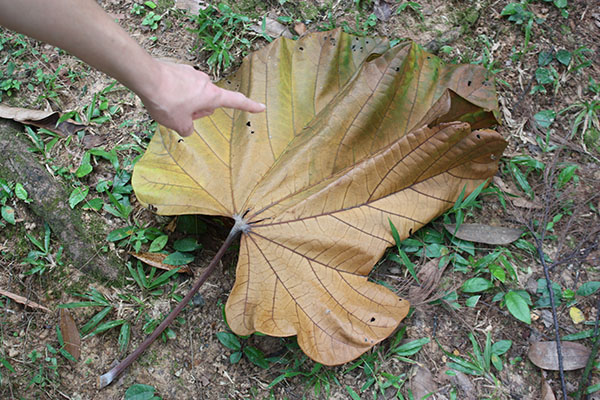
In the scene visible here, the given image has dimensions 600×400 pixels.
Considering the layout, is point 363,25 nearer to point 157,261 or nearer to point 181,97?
point 181,97

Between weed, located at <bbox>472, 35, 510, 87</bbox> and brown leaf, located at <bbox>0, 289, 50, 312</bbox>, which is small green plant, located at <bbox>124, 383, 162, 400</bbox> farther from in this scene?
weed, located at <bbox>472, 35, 510, 87</bbox>

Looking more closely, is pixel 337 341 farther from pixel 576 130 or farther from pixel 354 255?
pixel 576 130

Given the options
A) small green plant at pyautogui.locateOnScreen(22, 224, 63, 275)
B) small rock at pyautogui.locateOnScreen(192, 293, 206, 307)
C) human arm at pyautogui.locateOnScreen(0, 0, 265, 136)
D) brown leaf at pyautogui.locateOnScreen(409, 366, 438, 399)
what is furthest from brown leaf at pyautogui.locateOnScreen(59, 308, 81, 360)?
brown leaf at pyautogui.locateOnScreen(409, 366, 438, 399)

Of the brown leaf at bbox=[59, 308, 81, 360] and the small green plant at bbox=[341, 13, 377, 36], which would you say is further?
the small green plant at bbox=[341, 13, 377, 36]

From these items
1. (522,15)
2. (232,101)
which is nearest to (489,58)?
(522,15)

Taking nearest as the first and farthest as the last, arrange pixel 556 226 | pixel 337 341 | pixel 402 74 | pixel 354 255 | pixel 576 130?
1. pixel 337 341
2. pixel 354 255
3. pixel 402 74
4. pixel 556 226
5. pixel 576 130

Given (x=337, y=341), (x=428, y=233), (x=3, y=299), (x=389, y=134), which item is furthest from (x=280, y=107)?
(x=3, y=299)

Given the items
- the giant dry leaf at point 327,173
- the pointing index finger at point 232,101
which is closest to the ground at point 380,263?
the giant dry leaf at point 327,173
